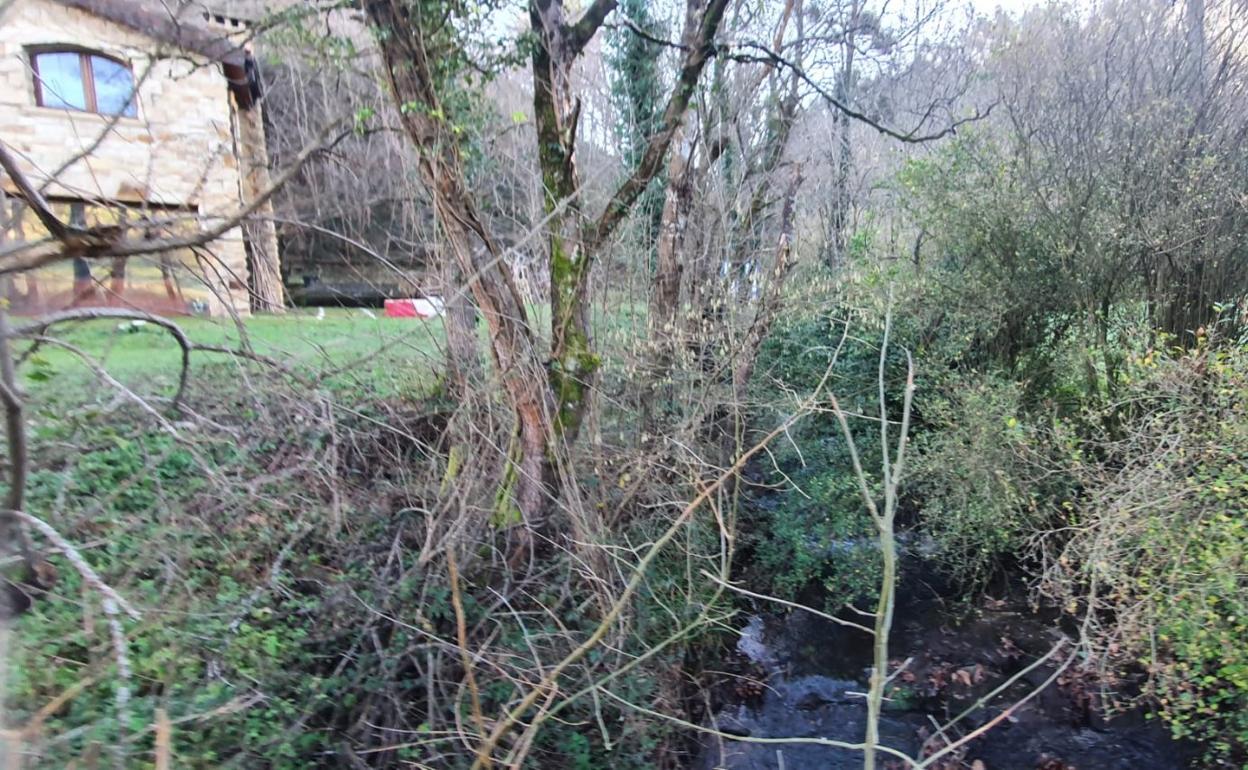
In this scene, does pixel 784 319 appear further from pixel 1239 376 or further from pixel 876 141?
pixel 876 141

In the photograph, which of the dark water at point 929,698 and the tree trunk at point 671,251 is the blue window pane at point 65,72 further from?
the dark water at point 929,698

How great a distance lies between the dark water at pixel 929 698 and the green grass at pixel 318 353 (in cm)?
407

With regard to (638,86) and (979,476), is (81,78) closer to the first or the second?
(638,86)

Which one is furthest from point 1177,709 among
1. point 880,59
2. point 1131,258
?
point 880,59

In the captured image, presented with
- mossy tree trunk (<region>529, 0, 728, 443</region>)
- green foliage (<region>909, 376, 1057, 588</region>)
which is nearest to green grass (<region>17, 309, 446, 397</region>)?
mossy tree trunk (<region>529, 0, 728, 443</region>)

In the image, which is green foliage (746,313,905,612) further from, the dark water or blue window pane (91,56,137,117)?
blue window pane (91,56,137,117)

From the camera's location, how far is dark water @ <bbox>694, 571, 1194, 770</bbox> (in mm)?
5297

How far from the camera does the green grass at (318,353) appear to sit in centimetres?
620

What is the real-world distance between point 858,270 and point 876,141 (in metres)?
4.51

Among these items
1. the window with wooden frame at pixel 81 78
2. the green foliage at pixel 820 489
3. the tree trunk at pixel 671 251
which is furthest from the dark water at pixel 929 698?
the window with wooden frame at pixel 81 78

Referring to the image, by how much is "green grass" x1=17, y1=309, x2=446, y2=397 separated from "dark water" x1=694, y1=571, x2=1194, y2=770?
407cm

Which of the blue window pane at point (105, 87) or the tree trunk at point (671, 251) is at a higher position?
the blue window pane at point (105, 87)

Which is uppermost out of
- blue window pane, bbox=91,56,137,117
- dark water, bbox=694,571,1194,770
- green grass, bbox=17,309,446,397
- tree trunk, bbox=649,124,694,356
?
blue window pane, bbox=91,56,137,117

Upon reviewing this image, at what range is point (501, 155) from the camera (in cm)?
653
